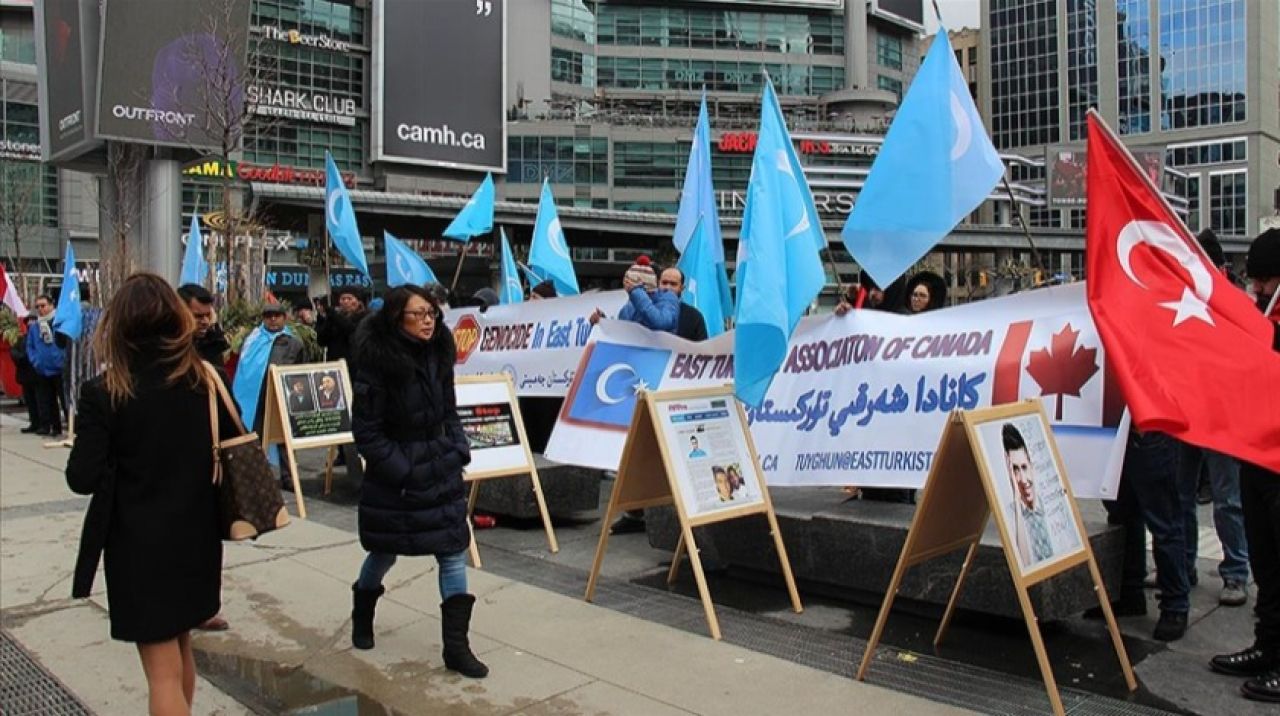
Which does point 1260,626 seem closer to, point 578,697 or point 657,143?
point 578,697

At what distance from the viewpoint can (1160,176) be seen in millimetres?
94562

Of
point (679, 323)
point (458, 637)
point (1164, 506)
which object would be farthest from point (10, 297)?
point (1164, 506)

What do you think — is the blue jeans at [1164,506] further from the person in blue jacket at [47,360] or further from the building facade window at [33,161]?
the building facade window at [33,161]

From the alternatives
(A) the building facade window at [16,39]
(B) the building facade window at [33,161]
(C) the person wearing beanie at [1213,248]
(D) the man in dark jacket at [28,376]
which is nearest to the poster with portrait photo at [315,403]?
(C) the person wearing beanie at [1213,248]

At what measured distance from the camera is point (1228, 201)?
338 feet

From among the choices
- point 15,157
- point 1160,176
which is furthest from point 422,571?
point 1160,176

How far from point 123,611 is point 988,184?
5013mm

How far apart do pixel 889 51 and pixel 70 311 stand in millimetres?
103909

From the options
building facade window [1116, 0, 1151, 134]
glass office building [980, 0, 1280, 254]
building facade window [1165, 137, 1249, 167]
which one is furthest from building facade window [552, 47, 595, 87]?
building facade window [1165, 137, 1249, 167]

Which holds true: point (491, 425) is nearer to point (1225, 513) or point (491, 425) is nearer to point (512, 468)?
point (512, 468)

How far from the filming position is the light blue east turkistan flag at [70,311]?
14133 mm

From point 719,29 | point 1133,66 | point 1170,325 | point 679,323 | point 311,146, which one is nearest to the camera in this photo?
point 1170,325

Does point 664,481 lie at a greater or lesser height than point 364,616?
greater

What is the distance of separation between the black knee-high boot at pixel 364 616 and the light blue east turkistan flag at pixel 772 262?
229cm
